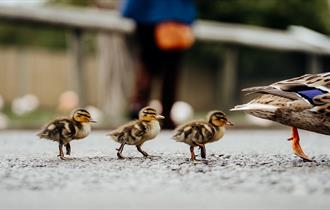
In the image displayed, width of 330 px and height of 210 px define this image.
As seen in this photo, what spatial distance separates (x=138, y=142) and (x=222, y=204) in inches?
63.9

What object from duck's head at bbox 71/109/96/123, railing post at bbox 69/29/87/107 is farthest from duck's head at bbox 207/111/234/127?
railing post at bbox 69/29/87/107

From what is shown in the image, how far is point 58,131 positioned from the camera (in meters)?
3.67

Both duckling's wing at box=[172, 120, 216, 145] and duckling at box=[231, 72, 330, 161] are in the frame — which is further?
duckling's wing at box=[172, 120, 216, 145]

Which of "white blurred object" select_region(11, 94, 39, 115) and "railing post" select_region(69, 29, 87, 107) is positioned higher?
"white blurred object" select_region(11, 94, 39, 115)

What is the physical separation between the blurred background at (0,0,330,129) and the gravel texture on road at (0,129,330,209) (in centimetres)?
423

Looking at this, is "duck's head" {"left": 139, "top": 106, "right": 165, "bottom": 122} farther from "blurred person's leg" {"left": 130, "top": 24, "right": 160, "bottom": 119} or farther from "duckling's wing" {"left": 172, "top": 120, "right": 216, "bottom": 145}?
"blurred person's leg" {"left": 130, "top": 24, "right": 160, "bottom": 119}

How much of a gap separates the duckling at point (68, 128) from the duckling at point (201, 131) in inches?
18.4

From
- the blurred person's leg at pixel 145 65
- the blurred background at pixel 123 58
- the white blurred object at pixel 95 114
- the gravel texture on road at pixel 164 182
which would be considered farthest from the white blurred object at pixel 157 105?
the gravel texture on road at pixel 164 182

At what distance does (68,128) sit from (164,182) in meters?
1.09

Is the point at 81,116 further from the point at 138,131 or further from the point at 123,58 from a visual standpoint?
the point at 123,58

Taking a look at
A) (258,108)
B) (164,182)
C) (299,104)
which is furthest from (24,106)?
(164,182)

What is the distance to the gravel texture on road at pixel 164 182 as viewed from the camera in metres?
2.23

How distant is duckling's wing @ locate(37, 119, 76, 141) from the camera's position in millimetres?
3662

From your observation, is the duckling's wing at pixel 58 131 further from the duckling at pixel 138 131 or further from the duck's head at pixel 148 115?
the duck's head at pixel 148 115
